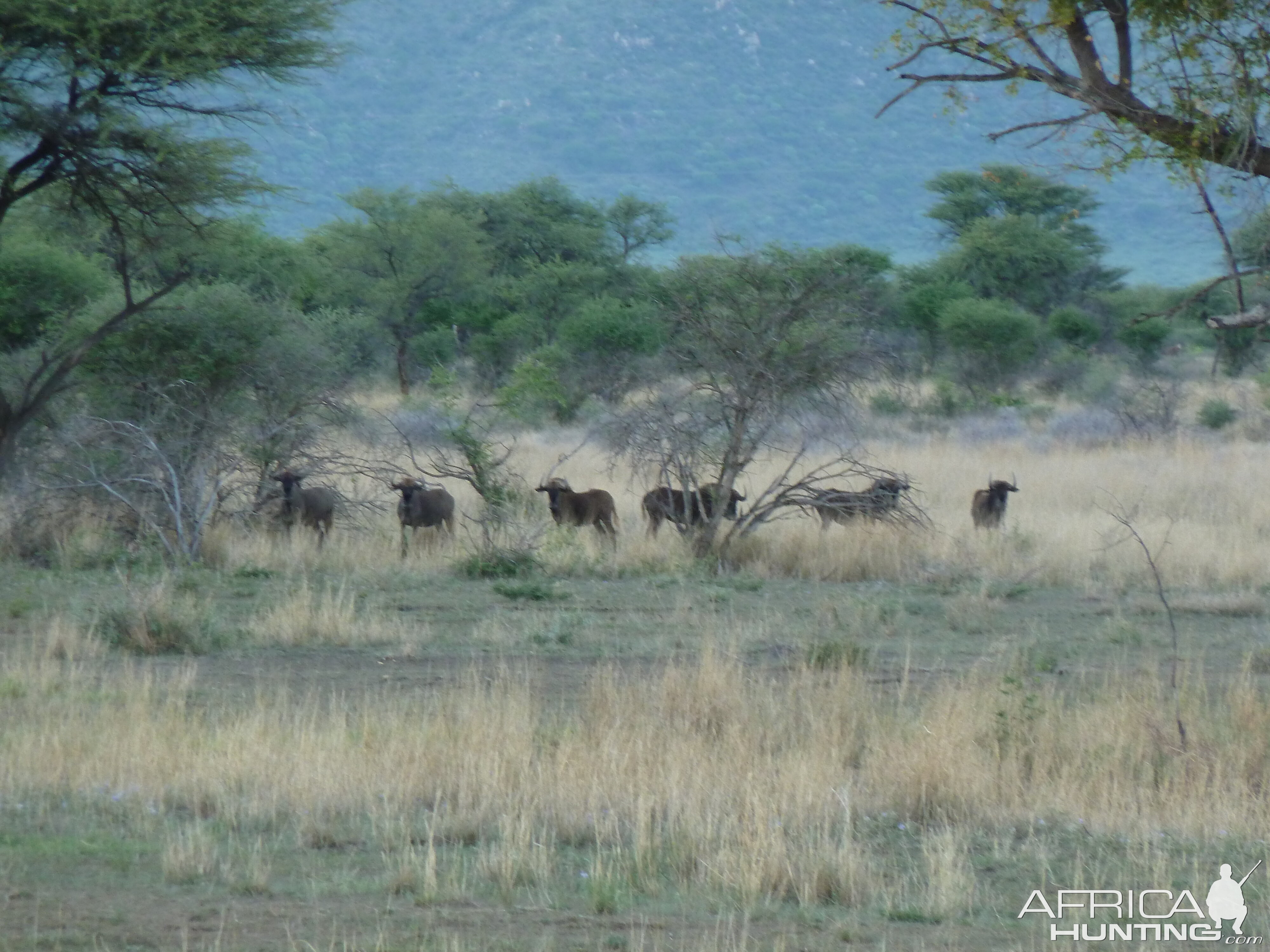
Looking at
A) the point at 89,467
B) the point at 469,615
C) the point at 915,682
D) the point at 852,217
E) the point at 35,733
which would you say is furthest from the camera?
the point at 852,217

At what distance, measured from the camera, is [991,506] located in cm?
1728

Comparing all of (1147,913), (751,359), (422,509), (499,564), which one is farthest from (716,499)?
(1147,913)

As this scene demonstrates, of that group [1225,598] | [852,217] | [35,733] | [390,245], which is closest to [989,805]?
[35,733]

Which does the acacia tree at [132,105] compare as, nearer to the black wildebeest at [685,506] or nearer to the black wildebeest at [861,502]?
the black wildebeest at [685,506]

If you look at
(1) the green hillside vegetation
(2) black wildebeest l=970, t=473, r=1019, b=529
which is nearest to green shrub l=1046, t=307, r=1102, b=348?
(1) the green hillside vegetation

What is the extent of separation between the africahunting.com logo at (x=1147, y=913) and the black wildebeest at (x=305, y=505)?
11.5m

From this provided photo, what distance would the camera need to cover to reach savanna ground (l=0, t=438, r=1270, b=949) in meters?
5.08

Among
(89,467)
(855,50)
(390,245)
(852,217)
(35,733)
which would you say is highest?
(855,50)

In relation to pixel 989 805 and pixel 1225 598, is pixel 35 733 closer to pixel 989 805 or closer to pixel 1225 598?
pixel 989 805

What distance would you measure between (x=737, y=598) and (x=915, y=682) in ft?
12.8

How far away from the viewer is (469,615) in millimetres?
12133

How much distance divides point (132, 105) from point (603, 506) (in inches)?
256

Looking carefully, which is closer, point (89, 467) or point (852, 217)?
point (89, 467)

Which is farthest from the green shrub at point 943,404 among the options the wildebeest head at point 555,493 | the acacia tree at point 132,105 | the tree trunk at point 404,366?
the acacia tree at point 132,105
